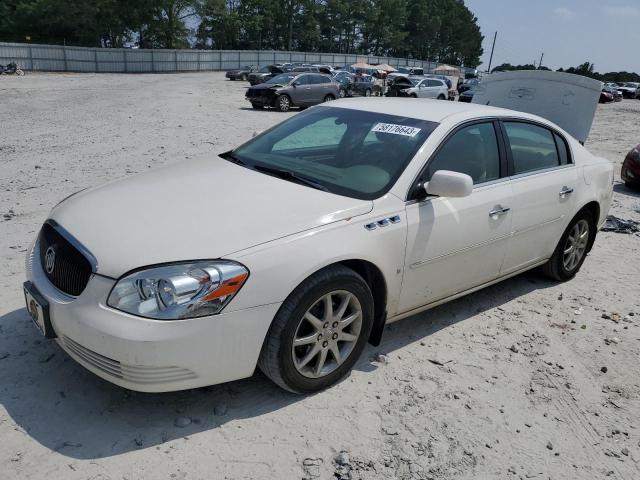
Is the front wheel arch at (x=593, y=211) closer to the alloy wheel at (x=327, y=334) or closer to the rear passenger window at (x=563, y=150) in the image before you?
the rear passenger window at (x=563, y=150)

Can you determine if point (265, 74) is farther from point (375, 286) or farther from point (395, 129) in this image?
point (375, 286)

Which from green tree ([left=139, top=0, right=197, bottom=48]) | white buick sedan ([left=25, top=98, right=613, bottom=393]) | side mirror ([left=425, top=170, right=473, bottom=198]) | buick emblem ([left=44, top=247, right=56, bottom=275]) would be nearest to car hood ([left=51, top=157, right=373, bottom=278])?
white buick sedan ([left=25, top=98, right=613, bottom=393])

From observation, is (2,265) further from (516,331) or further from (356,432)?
(516,331)

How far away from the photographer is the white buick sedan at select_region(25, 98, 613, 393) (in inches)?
103

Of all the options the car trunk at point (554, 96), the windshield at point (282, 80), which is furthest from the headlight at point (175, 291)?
the windshield at point (282, 80)

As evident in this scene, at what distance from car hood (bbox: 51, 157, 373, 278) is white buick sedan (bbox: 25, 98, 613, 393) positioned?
0.01m

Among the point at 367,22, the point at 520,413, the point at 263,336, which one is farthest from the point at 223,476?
the point at 367,22

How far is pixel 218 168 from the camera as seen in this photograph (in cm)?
382

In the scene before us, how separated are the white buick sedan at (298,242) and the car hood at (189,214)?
12 millimetres

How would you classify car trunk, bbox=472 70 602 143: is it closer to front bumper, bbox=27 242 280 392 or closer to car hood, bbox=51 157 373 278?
car hood, bbox=51 157 373 278

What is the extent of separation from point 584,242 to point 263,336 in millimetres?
3612

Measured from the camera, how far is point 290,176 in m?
3.54

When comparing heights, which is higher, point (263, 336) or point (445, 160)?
point (445, 160)

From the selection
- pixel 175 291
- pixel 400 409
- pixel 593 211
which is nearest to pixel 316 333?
pixel 400 409
